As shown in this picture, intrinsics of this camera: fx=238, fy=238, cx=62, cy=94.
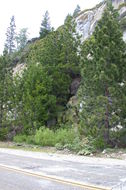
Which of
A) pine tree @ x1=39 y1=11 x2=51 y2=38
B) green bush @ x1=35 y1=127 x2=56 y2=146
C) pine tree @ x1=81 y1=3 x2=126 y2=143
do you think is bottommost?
green bush @ x1=35 y1=127 x2=56 y2=146

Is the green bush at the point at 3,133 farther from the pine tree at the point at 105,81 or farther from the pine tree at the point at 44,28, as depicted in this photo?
the pine tree at the point at 44,28

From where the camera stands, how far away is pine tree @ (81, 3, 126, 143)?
15.5 m

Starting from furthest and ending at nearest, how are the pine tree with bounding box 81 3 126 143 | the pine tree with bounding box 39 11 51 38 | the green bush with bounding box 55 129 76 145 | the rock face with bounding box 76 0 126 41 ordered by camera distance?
the pine tree with bounding box 39 11 51 38 → the rock face with bounding box 76 0 126 41 → the green bush with bounding box 55 129 76 145 → the pine tree with bounding box 81 3 126 143

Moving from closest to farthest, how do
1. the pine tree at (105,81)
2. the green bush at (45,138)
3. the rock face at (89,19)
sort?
the pine tree at (105,81)
the green bush at (45,138)
the rock face at (89,19)

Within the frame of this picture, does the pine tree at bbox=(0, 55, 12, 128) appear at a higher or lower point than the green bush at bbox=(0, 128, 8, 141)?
higher

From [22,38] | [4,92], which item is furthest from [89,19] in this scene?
[22,38]

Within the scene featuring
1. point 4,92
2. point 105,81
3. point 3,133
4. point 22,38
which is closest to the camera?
point 105,81

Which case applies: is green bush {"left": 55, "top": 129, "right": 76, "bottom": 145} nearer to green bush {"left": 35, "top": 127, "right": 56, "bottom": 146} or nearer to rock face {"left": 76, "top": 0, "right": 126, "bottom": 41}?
green bush {"left": 35, "top": 127, "right": 56, "bottom": 146}

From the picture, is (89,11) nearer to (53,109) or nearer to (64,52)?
(64,52)

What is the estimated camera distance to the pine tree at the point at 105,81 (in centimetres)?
1545

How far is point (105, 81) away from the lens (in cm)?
1570

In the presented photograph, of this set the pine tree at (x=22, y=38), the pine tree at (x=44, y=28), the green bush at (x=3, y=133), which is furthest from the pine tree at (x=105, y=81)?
the pine tree at (x=22, y=38)

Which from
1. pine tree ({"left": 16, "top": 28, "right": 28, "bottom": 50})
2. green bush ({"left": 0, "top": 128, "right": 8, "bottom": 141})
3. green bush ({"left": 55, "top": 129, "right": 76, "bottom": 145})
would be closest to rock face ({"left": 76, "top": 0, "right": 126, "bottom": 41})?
green bush ({"left": 0, "top": 128, "right": 8, "bottom": 141})

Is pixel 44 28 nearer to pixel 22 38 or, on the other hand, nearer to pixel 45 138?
pixel 22 38
